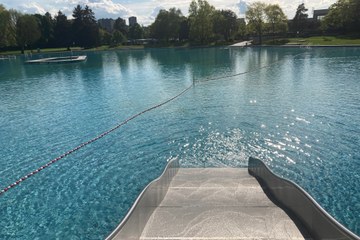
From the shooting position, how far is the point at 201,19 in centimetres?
8975

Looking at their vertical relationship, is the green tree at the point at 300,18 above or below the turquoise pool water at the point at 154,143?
above

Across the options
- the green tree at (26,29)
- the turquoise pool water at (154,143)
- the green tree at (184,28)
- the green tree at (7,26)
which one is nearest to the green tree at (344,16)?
the green tree at (184,28)

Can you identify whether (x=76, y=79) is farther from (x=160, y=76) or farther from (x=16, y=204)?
(x=16, y=204)

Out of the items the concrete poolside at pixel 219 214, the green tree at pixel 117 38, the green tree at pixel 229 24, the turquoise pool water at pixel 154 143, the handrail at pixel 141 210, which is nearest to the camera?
the handrail at pixel 141 210

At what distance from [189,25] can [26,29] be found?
53.1 m

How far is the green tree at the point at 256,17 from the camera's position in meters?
81.2

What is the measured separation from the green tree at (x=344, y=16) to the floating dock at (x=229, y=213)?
82.8m

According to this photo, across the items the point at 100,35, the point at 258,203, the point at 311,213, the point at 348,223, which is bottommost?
the point at 348,223

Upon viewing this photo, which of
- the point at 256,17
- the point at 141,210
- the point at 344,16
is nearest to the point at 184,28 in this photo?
the point at 256,17

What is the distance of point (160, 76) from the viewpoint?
38125mm

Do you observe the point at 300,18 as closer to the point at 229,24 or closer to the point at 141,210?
the point at 229,24

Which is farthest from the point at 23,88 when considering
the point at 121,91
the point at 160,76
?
the point at 160,76

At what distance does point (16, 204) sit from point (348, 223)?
37.3 feet

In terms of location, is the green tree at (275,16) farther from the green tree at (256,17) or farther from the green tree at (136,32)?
the green tree at (136,32)
